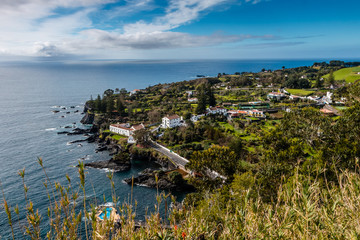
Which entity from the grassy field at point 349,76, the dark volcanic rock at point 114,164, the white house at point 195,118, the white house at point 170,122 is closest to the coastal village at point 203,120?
the white house at point 170,122

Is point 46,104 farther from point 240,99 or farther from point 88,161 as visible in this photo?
point 240,99

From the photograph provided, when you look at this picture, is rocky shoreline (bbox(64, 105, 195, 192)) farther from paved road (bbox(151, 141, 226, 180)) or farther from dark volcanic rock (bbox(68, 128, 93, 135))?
paved road (bbox(151, 141, 226, 180))

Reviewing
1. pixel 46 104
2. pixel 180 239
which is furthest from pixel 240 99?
pixel 180 239

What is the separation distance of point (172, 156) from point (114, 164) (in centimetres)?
928

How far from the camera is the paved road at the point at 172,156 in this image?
3356 cm

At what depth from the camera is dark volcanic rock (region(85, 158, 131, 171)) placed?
33525 mm

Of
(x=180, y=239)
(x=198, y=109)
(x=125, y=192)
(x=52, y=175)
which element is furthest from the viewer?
(x=198, y=109)

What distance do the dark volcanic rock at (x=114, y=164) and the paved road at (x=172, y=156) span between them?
624cm

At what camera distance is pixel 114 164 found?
3441 centimetres

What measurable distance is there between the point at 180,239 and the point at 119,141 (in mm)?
41987

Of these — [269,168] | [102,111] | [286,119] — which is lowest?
[102,111]

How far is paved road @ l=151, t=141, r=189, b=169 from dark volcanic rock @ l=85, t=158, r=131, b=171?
20.5 ft

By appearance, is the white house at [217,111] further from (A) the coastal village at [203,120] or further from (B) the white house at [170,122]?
(B) the white house at [170,122]

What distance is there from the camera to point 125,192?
2777 cm
